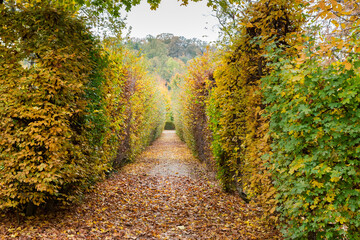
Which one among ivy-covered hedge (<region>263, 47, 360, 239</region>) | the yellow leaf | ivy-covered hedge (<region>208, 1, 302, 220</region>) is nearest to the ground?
ivy-covered hedge (<region>208, 1, 302, 220</region>)

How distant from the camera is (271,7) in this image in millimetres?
4344

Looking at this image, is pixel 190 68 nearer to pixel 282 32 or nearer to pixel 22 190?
pixel 282 32

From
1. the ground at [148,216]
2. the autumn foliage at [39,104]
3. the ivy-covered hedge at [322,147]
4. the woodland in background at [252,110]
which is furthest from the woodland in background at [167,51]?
the ivy-covered hedge at [322,147]

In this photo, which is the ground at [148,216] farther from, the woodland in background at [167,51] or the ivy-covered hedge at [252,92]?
the woodland in background at [167,51]

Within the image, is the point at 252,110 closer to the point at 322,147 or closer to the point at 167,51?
the point at 322,147

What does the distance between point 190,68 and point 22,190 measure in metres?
10.7

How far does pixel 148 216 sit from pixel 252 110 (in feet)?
10.8

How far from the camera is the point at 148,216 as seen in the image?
589 cm

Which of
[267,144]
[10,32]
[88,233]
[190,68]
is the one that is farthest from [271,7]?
[190,68]

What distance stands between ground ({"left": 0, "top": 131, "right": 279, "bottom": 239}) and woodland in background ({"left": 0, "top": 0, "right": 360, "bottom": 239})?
418 millimetres

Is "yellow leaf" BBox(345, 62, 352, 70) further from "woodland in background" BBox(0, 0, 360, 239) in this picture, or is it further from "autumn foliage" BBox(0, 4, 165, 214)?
"autumn foliage" BBox(0, 4, 165, 214)

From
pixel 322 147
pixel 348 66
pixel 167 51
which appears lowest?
pixel 322 147

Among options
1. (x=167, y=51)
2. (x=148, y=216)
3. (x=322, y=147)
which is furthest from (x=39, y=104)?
(x=167, y=51)

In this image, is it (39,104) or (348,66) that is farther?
(39,104)
